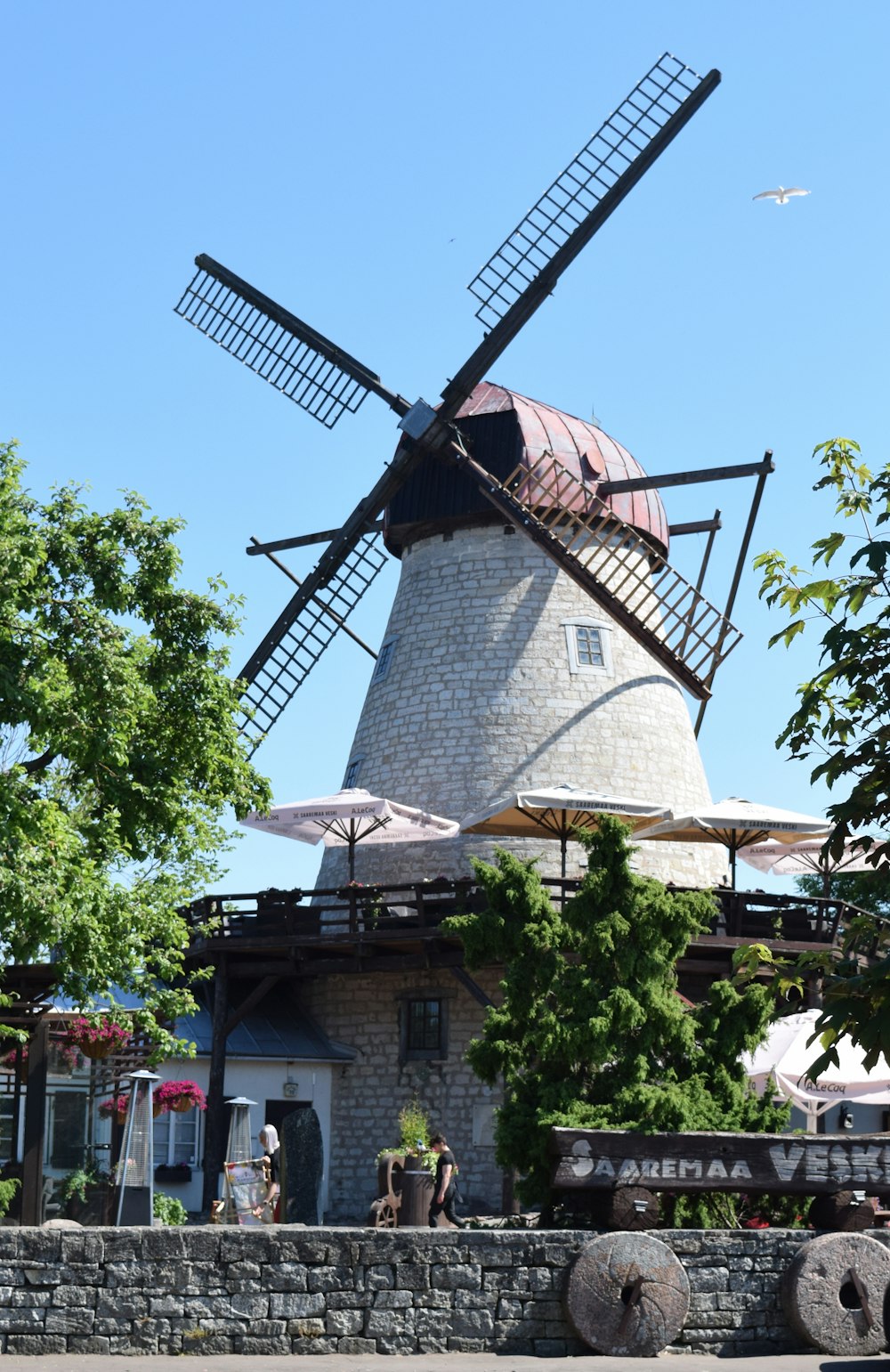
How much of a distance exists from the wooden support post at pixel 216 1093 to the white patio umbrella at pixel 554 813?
11.6 ft

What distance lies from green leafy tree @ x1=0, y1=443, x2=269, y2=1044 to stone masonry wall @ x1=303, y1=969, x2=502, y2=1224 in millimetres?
6701

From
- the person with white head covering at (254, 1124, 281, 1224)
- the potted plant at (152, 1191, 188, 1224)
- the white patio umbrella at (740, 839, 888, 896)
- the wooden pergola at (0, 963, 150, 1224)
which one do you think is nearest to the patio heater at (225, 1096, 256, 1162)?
the person with white head covering at (254, 1124, 281, 1224)

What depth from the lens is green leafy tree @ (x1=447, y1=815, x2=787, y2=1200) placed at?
11.2 m

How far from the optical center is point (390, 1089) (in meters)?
20.3

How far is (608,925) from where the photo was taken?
38.1 ft

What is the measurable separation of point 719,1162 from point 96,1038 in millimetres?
7230

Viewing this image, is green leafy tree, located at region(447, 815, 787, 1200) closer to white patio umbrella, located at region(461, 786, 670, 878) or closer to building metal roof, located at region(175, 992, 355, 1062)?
white patio umbrella, located at region(461, 786, 670, 878)

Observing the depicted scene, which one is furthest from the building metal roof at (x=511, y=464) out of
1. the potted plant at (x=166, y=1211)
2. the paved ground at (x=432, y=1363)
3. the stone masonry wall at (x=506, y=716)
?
the paved ground at (x=432, y=1363)

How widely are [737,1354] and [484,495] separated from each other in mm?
13681

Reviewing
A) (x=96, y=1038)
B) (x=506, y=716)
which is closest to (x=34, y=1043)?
(x=96, y=1038)

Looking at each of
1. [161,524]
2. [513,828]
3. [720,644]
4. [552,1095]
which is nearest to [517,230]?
[720,644]

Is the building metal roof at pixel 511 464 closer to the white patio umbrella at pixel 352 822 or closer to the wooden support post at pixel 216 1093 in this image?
the white patio umbrella at pixel 352 822

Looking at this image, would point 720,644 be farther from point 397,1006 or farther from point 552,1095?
point 552,1095

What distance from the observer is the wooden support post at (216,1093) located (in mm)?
19641
